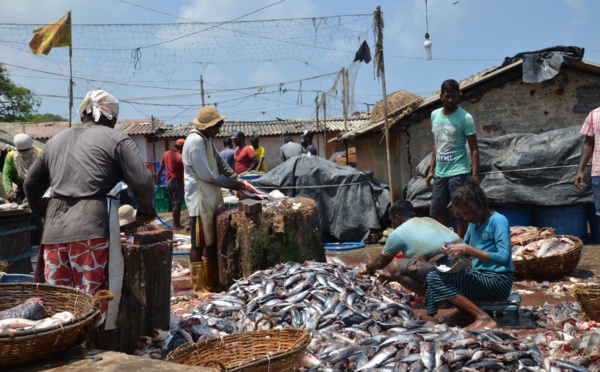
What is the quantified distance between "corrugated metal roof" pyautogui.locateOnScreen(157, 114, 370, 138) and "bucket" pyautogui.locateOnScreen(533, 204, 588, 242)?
2410 centimetres

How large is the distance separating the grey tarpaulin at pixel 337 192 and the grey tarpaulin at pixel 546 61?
3.70 meters

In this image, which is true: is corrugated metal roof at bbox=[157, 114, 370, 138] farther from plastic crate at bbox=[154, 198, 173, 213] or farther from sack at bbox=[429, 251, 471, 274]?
sack at bbox=[429, 251, 471, 274]

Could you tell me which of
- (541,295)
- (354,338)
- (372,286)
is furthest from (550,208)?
(354,338)

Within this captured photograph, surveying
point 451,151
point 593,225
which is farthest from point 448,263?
point 593,225

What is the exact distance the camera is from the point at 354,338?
543 cm

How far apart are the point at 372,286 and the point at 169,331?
2393mm

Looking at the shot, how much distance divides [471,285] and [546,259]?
2.53 meters

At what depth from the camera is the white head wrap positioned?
468 centimetres

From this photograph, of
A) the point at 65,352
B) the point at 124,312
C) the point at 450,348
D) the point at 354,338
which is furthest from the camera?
the point at 354,338

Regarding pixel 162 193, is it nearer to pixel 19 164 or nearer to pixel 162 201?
pixel 162 201

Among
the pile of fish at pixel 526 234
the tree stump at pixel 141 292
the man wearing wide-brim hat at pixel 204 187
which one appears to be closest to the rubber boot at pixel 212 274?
the man wearing wide-brim hat at pixel 204 187

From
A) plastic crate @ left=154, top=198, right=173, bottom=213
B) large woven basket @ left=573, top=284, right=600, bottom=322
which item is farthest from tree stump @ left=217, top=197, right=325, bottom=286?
plastic crate @ left=154, top=198, right=173, bottom=213

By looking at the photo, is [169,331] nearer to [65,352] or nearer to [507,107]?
[65,352]

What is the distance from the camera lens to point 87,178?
4.44 m
